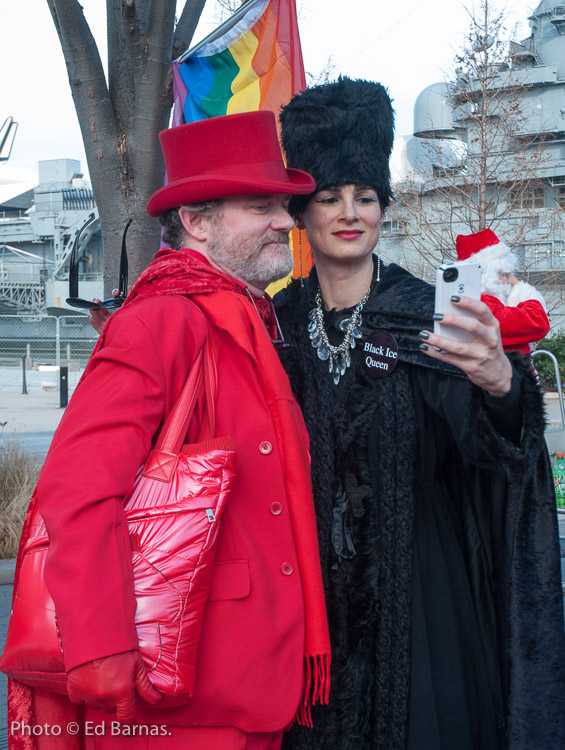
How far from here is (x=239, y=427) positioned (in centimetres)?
202

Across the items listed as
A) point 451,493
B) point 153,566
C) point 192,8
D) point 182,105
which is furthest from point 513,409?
point 192,8

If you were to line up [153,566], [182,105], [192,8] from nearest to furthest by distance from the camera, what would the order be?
[153,566], [182,105], [192,8]

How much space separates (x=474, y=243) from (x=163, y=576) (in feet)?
14.6

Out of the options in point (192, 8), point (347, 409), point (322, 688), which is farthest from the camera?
point (192, 8)

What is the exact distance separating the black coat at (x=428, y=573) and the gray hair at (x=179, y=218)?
66 cm

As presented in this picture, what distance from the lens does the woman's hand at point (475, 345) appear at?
184cm

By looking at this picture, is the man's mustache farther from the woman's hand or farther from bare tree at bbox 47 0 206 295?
bare tree at bbox 47 0 206 295

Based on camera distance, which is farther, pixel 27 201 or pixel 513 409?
pixel 27 201

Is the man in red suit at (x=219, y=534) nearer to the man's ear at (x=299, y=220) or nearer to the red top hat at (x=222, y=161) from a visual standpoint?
the red top hat at (x=222, y=161)

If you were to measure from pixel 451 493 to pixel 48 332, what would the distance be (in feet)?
134

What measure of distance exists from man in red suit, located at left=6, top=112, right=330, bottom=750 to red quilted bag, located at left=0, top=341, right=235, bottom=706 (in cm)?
4

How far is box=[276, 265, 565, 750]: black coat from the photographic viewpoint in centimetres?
237

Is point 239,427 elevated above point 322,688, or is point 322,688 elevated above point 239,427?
point 239,427

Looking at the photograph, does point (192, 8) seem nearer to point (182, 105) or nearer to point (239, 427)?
point (182, 105)
